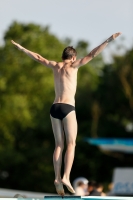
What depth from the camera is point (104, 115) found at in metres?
48.2

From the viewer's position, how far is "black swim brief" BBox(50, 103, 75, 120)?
786 cm

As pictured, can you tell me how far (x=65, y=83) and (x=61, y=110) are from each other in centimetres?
35

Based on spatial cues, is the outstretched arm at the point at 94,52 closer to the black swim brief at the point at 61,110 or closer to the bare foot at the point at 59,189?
the black swim brief at the point at 61,110

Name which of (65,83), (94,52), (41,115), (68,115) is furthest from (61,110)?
(41,115)

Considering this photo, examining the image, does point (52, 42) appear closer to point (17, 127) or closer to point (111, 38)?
point (17, 127)

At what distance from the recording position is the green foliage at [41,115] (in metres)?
46.6

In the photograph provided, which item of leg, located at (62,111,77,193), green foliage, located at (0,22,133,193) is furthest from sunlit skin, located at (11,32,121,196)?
green foliage, located at (0,22,133,193)

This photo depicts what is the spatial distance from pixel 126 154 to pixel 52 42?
11.8 metres

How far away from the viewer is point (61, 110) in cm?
786

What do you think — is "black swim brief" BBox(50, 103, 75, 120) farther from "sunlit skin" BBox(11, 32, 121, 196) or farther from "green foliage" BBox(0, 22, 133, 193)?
"green foliage" BBox(0, 22, 133, 193)

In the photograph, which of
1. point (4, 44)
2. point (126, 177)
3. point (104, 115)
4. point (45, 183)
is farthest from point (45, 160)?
point (126, 177)

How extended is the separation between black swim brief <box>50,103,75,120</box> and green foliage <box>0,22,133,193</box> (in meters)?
37.7

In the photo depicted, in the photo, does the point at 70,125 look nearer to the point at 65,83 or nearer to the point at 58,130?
the point at 58,130

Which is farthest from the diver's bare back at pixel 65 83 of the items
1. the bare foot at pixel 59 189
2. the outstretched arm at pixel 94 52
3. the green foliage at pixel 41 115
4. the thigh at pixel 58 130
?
the green foliage at pixel 41 115
